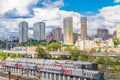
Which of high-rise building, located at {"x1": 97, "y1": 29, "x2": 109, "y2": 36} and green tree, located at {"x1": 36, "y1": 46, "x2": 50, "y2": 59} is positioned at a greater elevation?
high-rise building, located at {"x1": 97, "y1": 29, "x2": 109, "y2": 36}

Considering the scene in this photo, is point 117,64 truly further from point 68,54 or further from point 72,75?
point 72,75

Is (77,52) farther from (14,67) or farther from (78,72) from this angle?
(78,72)

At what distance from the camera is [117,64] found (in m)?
59.0

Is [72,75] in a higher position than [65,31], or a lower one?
lower

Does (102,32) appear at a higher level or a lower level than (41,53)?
higher

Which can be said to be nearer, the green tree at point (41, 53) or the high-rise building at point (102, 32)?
the green tree at point (41, 53)

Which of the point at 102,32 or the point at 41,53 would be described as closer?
the point at 41,53

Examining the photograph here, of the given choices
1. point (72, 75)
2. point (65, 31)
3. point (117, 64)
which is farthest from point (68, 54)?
point (65, 31)

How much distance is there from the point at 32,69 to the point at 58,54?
37591 millimetres

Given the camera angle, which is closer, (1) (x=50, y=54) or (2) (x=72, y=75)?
(2) (x=72, y=75)

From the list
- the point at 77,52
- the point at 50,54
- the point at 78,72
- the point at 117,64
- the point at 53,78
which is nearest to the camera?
the point at 78,72

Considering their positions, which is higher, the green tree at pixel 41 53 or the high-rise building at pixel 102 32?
the high-rise building at pixel 102 32

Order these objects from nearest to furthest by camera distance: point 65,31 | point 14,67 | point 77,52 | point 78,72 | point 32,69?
point 78,72
point 32,69
point 14,67
point 77,52
point 65,31

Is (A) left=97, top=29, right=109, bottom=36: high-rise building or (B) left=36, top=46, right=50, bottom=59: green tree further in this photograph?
(A) left=97, top=29, right=109, bottom=36: high-rise building
